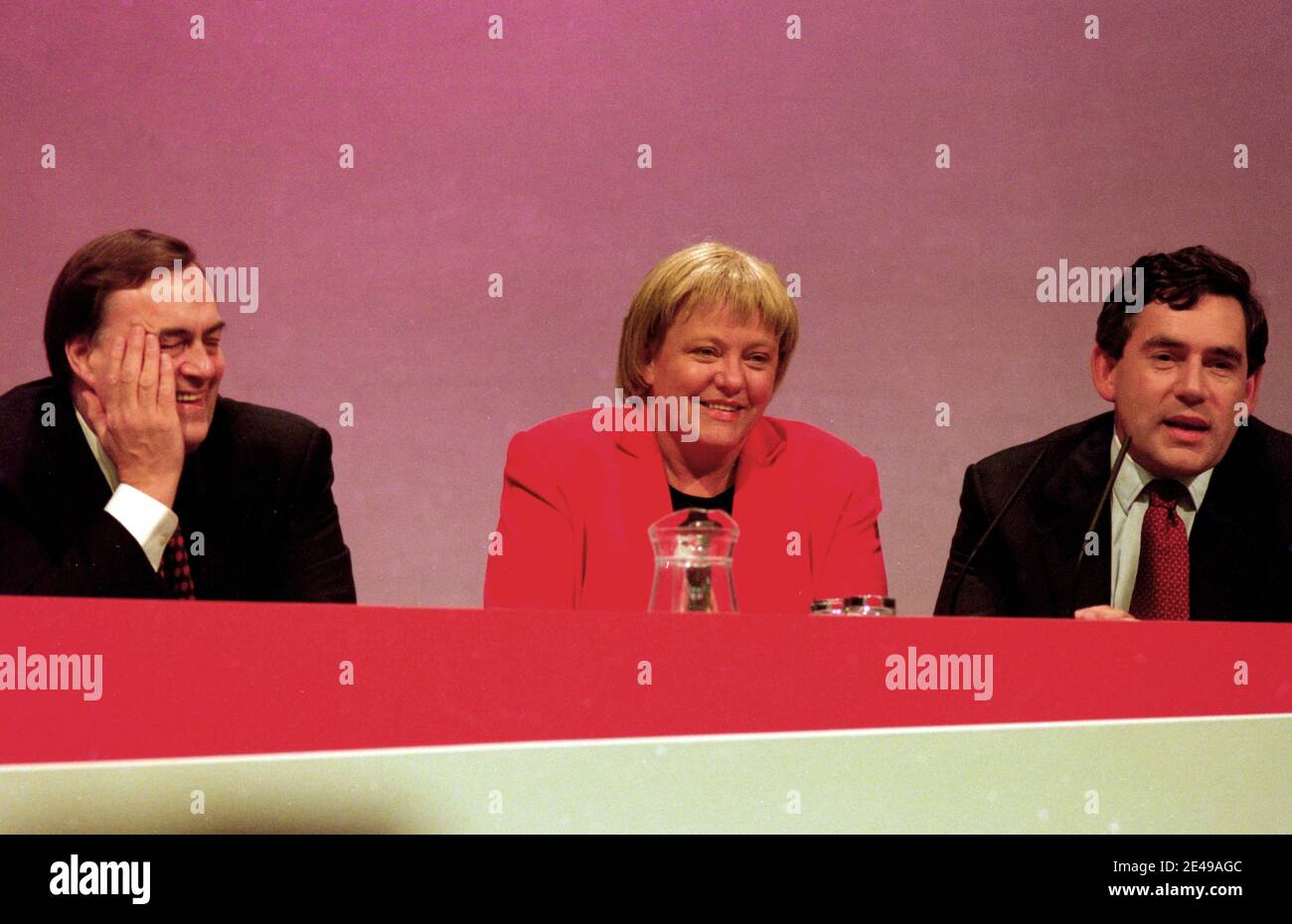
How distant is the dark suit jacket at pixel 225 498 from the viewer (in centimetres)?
215

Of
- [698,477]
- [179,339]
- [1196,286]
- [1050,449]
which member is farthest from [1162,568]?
[179,339]

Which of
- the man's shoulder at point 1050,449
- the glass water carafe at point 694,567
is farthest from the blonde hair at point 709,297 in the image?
the glass water carafe at point 694,567

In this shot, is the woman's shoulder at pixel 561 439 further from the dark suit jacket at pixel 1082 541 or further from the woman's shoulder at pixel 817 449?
the dark suit jacket at pixel 1082 541

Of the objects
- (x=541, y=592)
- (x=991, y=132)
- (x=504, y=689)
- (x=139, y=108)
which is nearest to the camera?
(x=504, y=689)

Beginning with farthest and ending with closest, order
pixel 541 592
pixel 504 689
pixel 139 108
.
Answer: pixel 139 108
pixel 541 592
pixel 504 689

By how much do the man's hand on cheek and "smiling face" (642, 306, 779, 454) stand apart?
80 cm

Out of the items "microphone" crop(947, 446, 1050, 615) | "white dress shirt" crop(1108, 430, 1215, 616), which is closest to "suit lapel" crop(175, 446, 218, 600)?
"microphone" crop(947, 446, 1050, 615)

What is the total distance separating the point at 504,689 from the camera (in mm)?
1279

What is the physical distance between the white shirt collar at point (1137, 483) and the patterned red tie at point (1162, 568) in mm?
56

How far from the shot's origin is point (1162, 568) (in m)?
2.18

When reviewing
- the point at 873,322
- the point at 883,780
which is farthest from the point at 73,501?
the point at 873,322

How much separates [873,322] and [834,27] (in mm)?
638

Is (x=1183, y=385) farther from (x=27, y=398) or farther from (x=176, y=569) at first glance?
(x=27, y=398)
